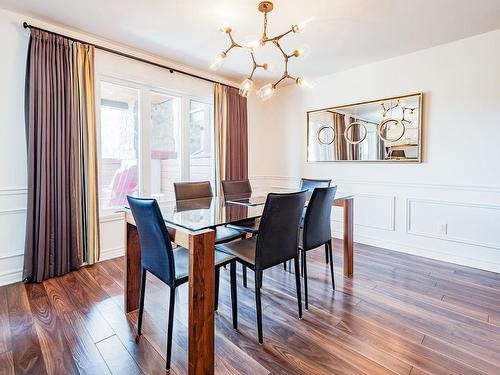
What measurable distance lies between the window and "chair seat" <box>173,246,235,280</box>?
1.74 m

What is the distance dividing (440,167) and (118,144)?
12.3 ft

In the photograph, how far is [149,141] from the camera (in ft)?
11.3

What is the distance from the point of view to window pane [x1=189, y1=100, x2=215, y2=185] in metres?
4.02

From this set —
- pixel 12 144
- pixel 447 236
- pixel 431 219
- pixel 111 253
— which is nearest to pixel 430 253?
pixel 447 236

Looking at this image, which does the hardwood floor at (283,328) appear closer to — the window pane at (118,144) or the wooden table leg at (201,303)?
the wooden table leg at (201,303)

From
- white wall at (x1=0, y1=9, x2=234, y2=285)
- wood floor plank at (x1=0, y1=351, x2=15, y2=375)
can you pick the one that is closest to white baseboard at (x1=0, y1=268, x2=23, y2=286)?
white wall at (x1=0, y1=9, x2=234, y2=285)

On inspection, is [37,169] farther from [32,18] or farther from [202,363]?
[202,363]

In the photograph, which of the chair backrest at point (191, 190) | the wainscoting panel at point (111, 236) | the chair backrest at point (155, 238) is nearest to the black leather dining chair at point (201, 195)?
the chair backrest at point (191, 190)

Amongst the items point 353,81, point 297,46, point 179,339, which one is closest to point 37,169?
point 179,339

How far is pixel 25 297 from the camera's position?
2221 millimetres

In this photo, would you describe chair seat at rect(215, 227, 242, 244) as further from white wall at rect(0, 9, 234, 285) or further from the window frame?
white wall at rect(0, 9, 234, 285)

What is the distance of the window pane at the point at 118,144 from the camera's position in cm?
313

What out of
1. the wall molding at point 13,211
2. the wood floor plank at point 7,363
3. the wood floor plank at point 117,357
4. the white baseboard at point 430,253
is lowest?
the wood floor plank at point 117,357

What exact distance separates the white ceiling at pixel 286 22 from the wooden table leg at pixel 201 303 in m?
1.99
